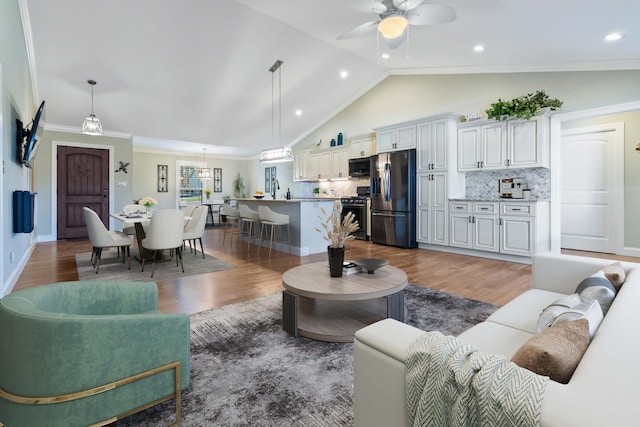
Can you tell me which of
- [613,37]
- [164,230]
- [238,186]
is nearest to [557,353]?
[164,230]

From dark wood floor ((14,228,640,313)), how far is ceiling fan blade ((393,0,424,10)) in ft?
9.37

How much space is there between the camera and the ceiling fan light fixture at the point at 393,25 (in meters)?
3.09

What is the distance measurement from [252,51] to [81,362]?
562 cm

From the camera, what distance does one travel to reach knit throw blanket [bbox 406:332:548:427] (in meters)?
0.66

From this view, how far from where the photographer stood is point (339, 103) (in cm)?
841

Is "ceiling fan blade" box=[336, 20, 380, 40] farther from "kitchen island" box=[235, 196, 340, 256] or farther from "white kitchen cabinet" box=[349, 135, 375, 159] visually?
"white kitchen cabinet" box=[349, 135, 375, 159]

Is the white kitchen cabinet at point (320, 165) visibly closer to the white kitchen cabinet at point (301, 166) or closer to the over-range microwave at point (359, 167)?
the white kitchen cabinet at point (301, 166)

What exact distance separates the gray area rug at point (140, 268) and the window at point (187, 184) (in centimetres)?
613

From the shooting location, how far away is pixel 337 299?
2.18 metres

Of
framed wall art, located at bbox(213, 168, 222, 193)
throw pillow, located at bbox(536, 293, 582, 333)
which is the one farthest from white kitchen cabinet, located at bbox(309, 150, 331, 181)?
throw pillow, located at bbox(536, 293, 582, 333)

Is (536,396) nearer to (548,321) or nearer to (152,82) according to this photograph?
(548,321)

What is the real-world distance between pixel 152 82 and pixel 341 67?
3.73 metres

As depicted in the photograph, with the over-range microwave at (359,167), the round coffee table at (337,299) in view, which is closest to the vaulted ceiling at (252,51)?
the over-range microwave at (359,167)

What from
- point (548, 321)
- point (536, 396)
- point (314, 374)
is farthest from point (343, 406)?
point (536, 396)
